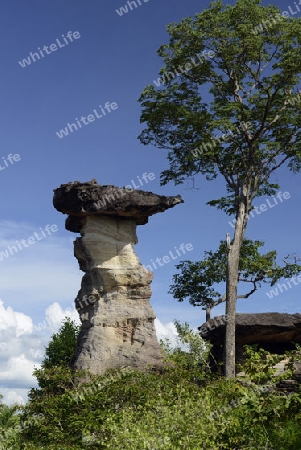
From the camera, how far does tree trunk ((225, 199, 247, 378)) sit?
20.7m

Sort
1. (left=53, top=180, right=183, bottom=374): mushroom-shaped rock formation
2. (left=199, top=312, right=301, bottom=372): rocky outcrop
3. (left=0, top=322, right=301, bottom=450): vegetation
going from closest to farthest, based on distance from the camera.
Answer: (left=0, top=322, right=301, bottom=450): vegetation → (left=53, top=180, right=183, bottom=374): mushroom-shaped rock formation → (left=199, top=312, right=301, bottom=372): rocky outcrop

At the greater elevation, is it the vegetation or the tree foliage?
the tree foliage

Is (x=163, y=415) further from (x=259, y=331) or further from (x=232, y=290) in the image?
(x=259, y=331)

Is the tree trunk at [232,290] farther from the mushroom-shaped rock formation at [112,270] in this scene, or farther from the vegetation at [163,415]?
the vegetation at [163,415]

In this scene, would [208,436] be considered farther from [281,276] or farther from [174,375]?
[281,276]

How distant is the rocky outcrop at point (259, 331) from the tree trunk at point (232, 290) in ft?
5.09

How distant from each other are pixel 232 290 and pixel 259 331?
2776 mm

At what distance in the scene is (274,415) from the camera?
1017 cm

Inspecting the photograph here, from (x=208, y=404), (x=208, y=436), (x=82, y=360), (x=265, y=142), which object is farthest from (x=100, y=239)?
(x=208, y=436)

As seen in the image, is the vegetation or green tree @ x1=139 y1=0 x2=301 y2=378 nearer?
the vegetation

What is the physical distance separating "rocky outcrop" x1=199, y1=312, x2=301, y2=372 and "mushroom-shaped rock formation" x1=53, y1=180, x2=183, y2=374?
11.0ft

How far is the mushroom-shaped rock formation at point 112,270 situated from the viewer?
2066 centimetres

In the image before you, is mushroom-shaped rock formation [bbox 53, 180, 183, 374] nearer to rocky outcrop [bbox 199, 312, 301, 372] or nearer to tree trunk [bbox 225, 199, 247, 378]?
tree trunk [bbox 225, 199, 247, 378]

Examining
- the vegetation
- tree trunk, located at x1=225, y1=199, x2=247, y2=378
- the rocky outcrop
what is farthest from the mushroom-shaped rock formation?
the rocky outcrop
